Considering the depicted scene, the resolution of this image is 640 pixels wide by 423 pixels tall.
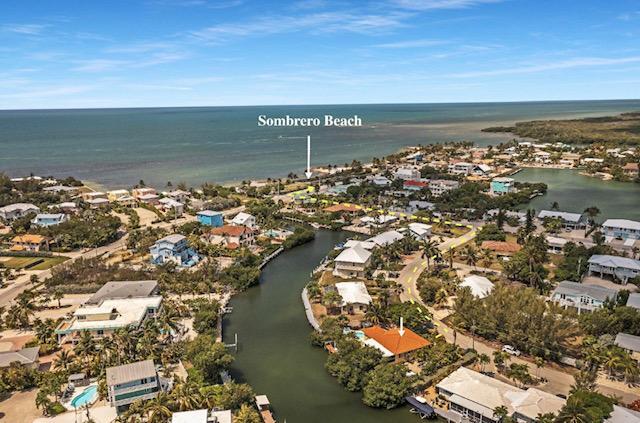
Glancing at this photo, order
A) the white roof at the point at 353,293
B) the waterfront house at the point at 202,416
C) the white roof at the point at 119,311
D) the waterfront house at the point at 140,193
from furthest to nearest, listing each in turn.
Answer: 1. the waterfront house at the point at 140,193
2. the white roof at the point at 353,293
3. the white roof at the point at 119,311
4. the waterfront house at the point at 202,416

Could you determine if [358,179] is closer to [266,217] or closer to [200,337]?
[266,217]

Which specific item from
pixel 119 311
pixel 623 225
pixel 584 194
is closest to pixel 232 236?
pixel 119 311

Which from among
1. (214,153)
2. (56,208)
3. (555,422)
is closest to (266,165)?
(214,153)

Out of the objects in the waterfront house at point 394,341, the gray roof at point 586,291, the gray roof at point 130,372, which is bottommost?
the waterfront house at point 394,341

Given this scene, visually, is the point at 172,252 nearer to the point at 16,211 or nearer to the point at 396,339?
the point at 396,339

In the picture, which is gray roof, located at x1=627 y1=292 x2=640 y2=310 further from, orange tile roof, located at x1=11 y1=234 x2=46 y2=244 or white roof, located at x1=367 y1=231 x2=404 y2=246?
orange tile roof, located at x1=11 y1=234 x2=46 y2=244

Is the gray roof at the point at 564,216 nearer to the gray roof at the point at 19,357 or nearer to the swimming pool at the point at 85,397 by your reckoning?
the swimming pool at the point at 85,397

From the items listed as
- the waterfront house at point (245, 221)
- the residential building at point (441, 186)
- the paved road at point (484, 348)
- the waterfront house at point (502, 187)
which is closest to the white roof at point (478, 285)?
the paved road at point (484, 348)
